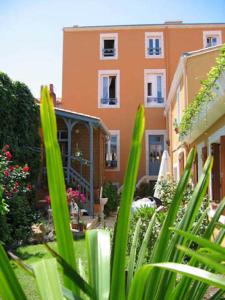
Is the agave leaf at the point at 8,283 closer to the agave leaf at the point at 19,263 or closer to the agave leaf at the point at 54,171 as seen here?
the agave leaf at the point at 19,263

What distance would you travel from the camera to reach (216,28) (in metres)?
23.8

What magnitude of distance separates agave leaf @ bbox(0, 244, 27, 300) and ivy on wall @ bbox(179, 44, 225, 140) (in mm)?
5300

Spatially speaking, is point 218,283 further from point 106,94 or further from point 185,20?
point 185,20

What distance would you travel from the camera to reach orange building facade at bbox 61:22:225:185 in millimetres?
22344

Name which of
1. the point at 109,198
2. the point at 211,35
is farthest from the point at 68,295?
the point at 211,35

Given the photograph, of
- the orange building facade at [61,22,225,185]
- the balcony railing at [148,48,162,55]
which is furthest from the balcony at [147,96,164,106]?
the balcony railing at [148,48,162,55]

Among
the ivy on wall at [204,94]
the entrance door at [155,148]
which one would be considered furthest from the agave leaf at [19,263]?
the entrance door at [155,148]

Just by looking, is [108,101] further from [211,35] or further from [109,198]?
[109,198]

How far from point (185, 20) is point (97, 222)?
16.5m

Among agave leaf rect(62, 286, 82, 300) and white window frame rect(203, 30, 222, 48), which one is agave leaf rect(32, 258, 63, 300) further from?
white window frame rect(203, 30, 222, 48)

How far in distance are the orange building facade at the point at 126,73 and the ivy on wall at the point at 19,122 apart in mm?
9918

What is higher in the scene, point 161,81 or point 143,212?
point 161,81

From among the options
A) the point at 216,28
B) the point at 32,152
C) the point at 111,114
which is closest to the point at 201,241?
the point at 32,152

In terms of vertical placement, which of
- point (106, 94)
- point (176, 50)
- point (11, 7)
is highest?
point (176, 50)
